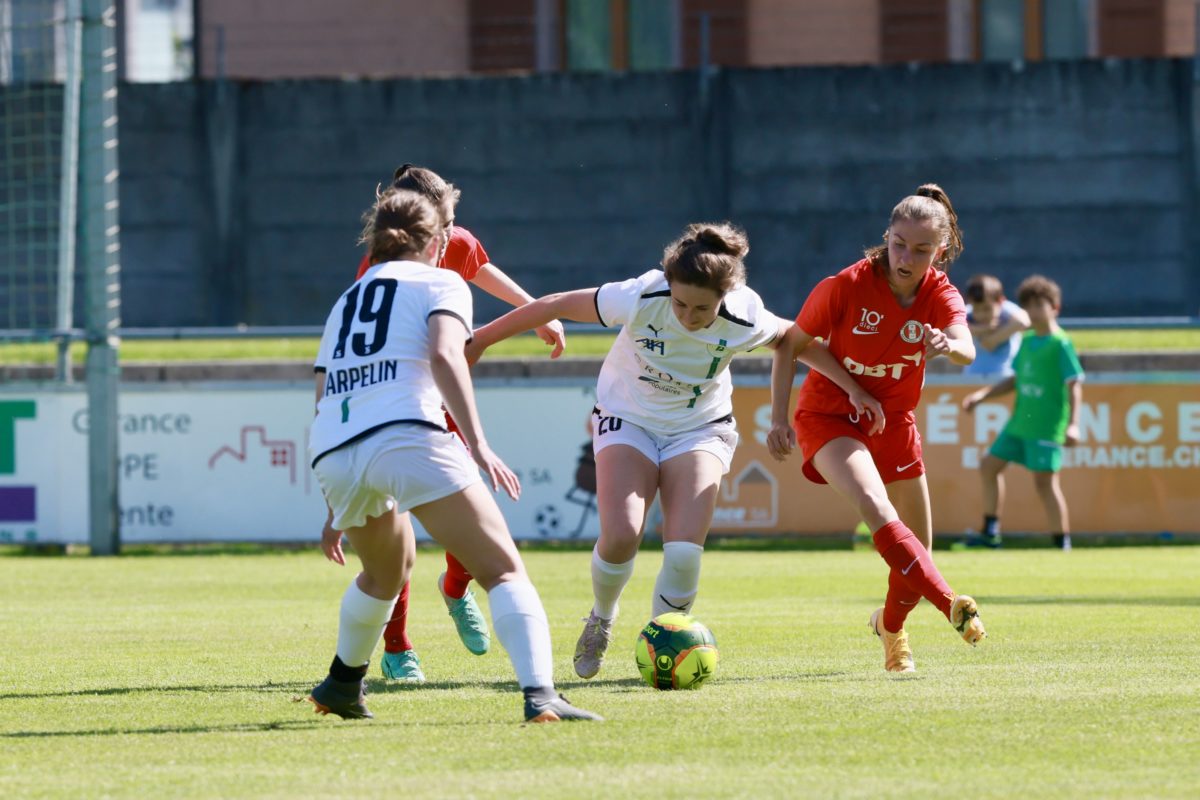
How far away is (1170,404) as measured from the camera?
14.8m

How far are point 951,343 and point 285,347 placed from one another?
35.9 feet

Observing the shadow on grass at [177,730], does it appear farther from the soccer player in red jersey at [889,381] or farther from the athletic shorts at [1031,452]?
the athletic shorts at [1031,452]

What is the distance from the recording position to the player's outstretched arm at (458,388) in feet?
17.4

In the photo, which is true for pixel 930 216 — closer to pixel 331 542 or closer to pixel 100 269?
pixel 331 542

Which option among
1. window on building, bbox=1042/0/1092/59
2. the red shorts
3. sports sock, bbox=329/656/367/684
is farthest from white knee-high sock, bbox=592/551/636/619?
window on building, bbox=1042/0/1092/59

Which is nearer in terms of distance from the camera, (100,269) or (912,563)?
(912,563)

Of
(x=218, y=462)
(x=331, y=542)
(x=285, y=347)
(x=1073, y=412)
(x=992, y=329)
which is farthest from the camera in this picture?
(x=285, y=347)

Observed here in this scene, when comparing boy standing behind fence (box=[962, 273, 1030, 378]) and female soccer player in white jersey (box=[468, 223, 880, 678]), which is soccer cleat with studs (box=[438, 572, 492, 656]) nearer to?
female soccer player in white jersey (box=[468, 223, 880, 678])

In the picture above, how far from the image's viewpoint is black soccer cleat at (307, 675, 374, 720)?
19.5 feet

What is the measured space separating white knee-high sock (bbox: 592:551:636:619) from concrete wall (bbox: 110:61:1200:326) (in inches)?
518

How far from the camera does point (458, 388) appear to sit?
537cm

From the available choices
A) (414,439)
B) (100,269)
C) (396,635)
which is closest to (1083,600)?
(396,635)

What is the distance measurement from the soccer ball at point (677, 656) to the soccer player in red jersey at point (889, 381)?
2.76 feet

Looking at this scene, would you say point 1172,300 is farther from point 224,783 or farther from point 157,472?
point 224,783
